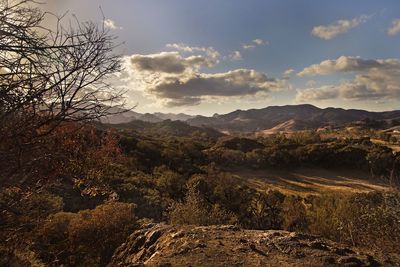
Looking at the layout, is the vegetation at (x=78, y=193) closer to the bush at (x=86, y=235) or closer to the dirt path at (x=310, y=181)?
the bush at (x=86, y=235)

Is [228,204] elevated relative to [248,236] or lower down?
lower down

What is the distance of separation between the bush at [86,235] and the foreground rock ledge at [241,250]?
370cm

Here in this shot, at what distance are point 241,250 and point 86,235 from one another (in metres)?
7.99

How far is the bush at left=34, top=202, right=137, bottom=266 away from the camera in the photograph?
530 inches

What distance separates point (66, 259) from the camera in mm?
13398

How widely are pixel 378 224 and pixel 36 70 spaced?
34.7ft

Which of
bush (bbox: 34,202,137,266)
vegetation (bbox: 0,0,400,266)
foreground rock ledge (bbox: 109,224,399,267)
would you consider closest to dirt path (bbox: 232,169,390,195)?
vegetation (bbox: 0,0,400,266)

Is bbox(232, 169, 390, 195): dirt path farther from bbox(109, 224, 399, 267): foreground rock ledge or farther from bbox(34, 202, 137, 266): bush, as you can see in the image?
bbox(109, 224, 399, 267): foreground rock ledge

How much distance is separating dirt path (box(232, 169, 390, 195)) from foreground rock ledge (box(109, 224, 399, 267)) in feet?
122

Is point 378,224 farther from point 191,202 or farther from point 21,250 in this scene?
point 21,250

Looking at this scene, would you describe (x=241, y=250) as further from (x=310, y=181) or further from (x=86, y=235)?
(x=310, y=181)

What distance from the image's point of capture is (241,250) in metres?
8.75

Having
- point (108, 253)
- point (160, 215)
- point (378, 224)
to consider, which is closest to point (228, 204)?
point (160, 215)

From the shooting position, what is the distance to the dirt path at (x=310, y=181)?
160 feet
